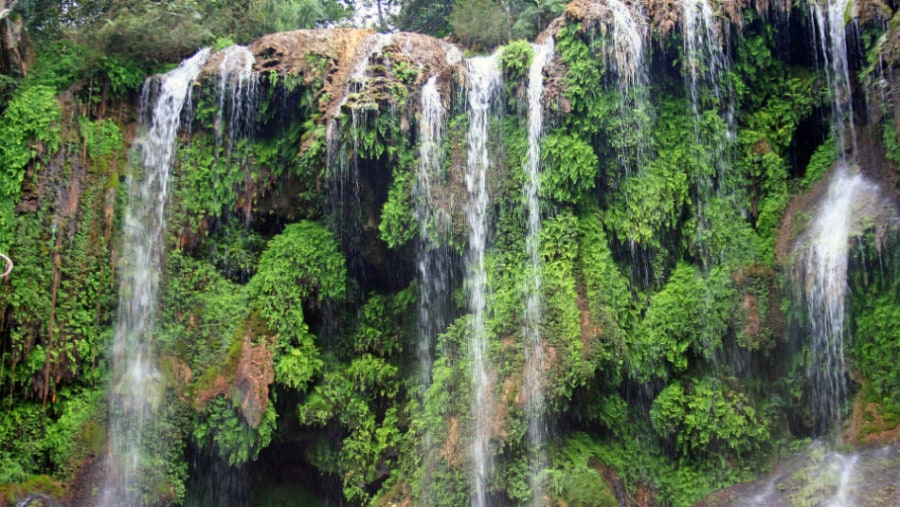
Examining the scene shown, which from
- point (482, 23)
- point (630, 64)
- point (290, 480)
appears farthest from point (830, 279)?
point (290, 480)

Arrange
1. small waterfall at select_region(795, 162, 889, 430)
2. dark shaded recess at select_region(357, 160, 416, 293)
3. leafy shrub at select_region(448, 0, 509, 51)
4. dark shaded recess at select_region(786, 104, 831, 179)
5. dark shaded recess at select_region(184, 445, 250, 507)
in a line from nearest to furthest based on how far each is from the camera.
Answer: small waterfall at select_region(795, 162, 889, 430), dark shaded recess at select_region(184, 445, 250, 507), dark shaded recess at select_region(786, 104, 831, 179), dark shaded recess at select_region(357, 160, 416, 293), leafy shrub at select_region(448, 0, 509, 51)

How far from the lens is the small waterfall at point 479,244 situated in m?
10.7

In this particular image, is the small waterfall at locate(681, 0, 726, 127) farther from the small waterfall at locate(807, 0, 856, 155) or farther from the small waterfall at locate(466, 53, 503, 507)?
the small waterfall at locate(466, 53, 503, 507)

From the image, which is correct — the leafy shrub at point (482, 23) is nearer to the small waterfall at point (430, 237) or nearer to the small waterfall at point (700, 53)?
the small waterfall at point (430, 237)

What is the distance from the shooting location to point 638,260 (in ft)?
39.6

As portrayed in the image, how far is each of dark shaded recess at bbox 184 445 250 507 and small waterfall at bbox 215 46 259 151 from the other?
5.18 m

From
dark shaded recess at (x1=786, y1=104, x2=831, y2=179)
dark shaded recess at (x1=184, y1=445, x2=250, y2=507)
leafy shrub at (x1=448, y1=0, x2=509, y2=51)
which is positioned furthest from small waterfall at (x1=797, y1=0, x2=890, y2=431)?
dark shaded recess at (x1=184, y1=445, x2=250, y2=507)

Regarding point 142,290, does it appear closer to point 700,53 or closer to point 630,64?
point 630,64

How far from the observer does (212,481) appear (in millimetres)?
12180

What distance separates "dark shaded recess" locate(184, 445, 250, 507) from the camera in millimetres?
11977

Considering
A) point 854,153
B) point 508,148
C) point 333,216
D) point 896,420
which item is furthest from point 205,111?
point 896,420

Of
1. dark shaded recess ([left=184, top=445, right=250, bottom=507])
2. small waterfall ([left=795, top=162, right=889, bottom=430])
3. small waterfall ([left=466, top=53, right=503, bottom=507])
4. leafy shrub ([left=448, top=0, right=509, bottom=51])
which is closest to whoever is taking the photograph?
small waterfall ([left=795, top=162, right=889, bottom=430])

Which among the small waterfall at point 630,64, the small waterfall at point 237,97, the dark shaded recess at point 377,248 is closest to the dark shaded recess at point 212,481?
the dark shaded recess at point 377,248

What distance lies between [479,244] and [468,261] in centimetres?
31
